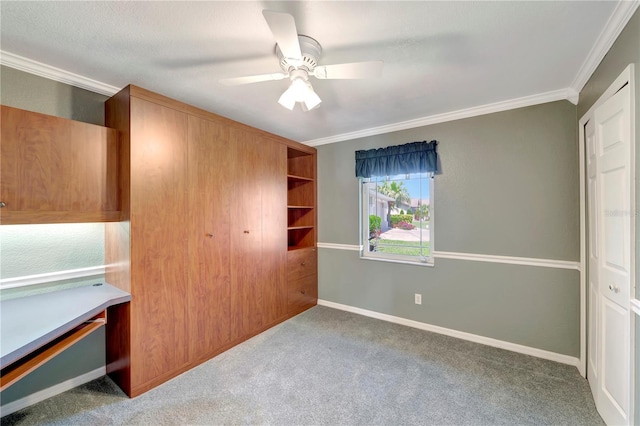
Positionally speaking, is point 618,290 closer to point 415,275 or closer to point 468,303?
point 468,303

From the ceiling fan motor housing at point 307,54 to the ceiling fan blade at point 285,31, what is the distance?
0.14m

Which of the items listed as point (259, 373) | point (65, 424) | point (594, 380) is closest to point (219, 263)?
point (259, 373)

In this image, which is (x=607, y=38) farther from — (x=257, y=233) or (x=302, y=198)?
(x=302, y=198)

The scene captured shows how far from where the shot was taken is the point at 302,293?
3580 mm

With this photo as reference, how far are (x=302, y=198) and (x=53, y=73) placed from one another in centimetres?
273

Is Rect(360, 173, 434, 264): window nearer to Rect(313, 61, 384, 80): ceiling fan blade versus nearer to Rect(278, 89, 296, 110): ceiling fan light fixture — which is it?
Rect(313, 61, 384, 80): ceiling fan blade

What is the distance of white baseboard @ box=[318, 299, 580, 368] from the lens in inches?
92.7

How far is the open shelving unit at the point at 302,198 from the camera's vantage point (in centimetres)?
385

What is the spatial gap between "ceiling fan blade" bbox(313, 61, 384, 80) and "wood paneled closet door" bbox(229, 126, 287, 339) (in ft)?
4.64

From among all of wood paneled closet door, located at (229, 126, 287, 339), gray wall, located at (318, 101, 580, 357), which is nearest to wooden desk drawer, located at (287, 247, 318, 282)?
wood paneled closet door, located at (229, 126, 287, 339)

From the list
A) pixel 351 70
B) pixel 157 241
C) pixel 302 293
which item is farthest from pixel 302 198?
pixel 351 70

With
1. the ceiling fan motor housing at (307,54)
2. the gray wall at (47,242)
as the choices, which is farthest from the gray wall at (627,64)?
the gray wall at (47,242)

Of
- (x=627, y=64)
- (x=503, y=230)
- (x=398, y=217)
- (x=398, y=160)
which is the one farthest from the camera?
(x=398, y=217)

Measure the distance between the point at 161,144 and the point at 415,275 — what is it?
284 centimetres
